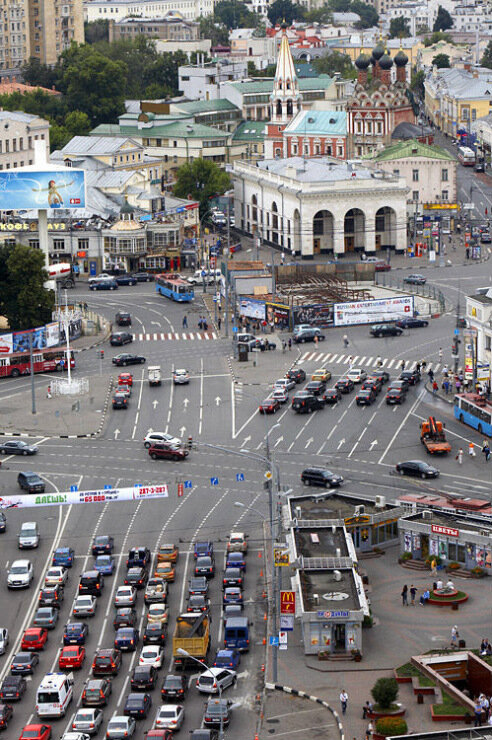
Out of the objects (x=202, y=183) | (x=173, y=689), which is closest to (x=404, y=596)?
(x=173, y=689)

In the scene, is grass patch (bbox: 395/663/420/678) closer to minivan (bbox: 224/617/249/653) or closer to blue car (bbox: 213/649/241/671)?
blue car (bbox: 213/649/241/671)

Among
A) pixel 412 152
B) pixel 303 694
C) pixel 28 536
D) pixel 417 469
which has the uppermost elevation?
pixel 412 152

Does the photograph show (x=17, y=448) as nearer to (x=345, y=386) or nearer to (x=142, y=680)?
(x=345, y=386)

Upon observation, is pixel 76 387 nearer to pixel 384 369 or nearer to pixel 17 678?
pixel 384 369

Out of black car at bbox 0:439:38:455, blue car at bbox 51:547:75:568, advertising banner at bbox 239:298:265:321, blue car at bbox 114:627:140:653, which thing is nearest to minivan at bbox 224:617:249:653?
blue car at bbox 114:627:140:653

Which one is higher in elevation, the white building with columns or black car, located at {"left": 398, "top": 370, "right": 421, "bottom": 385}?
the white building with columns

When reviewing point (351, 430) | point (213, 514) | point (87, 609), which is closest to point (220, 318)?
point (351, 430)

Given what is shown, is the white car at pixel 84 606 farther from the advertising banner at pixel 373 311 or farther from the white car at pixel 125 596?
the advertising banner at pixel 373 311
